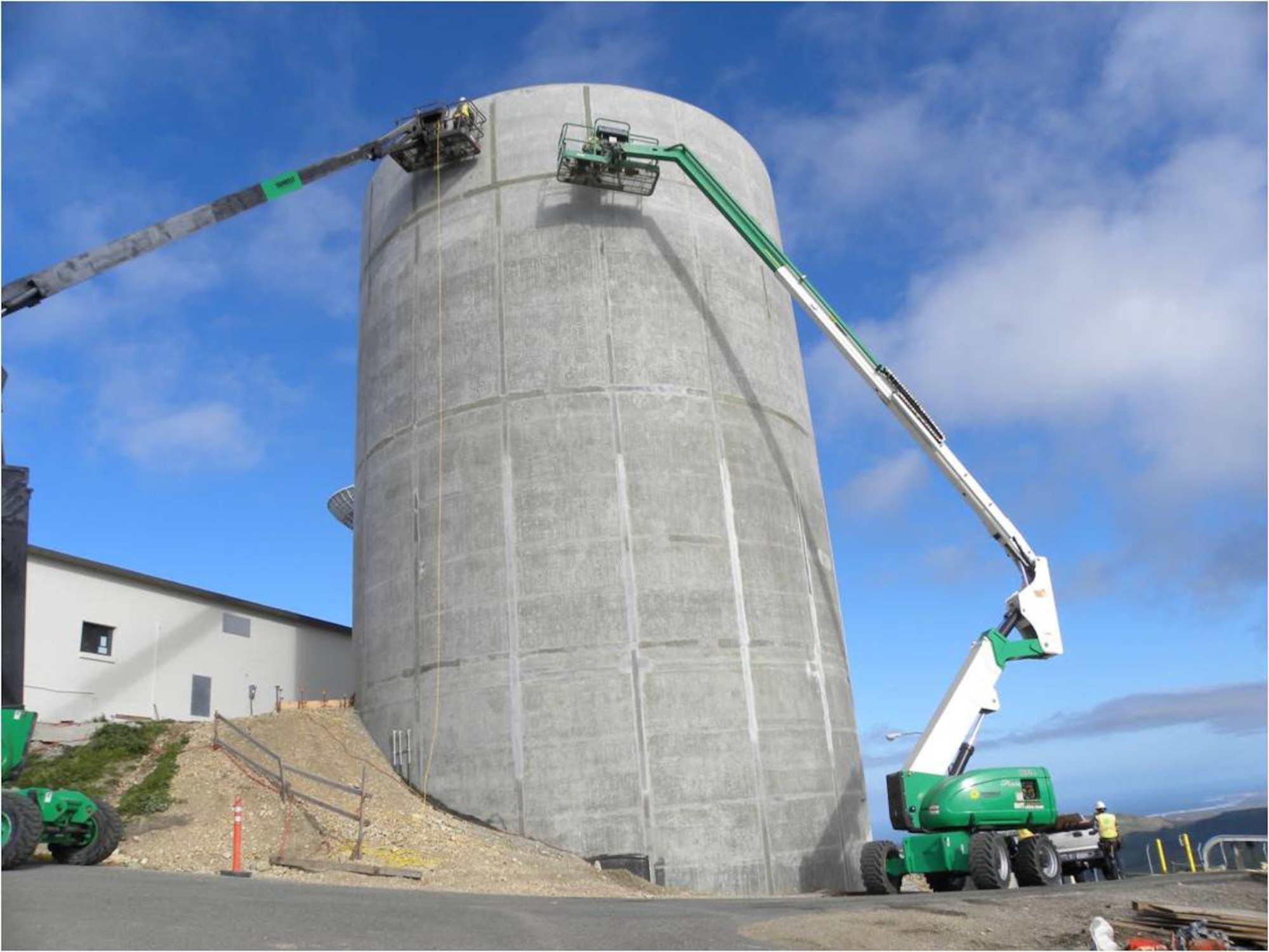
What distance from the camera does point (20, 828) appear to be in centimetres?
1361

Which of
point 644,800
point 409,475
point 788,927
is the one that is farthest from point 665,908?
point 409,475

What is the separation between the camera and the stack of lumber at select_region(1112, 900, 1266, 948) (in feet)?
36.0

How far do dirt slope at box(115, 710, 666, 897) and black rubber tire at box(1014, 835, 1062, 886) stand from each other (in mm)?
6576

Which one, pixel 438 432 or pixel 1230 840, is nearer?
pixel 1230 840

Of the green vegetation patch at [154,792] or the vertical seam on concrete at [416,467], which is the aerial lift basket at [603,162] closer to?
the vertical seam on concrete at [416,467]

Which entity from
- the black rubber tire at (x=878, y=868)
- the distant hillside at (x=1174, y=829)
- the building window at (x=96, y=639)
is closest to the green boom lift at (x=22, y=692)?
the building window at (x=96, y=639)

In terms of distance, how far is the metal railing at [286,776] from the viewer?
1878 cm

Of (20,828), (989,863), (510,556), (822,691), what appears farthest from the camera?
(822,691)

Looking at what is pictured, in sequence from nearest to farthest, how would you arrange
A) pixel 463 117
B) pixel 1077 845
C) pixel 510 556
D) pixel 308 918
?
1. pixel 308 918
2. pixel 1077 845
3. pixel 510 556
4. pixel 463 117

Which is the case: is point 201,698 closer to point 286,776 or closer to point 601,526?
point 286,776

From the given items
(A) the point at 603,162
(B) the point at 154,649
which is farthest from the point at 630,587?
(B) the point at 154,649

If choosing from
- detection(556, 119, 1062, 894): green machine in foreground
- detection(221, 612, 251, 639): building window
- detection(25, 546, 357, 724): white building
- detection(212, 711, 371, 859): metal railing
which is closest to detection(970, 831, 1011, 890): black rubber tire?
detection(556, 119, 1062, 894): green machine in foreground

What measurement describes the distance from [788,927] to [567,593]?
10.2 m

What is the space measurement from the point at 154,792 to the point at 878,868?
44.3ft
